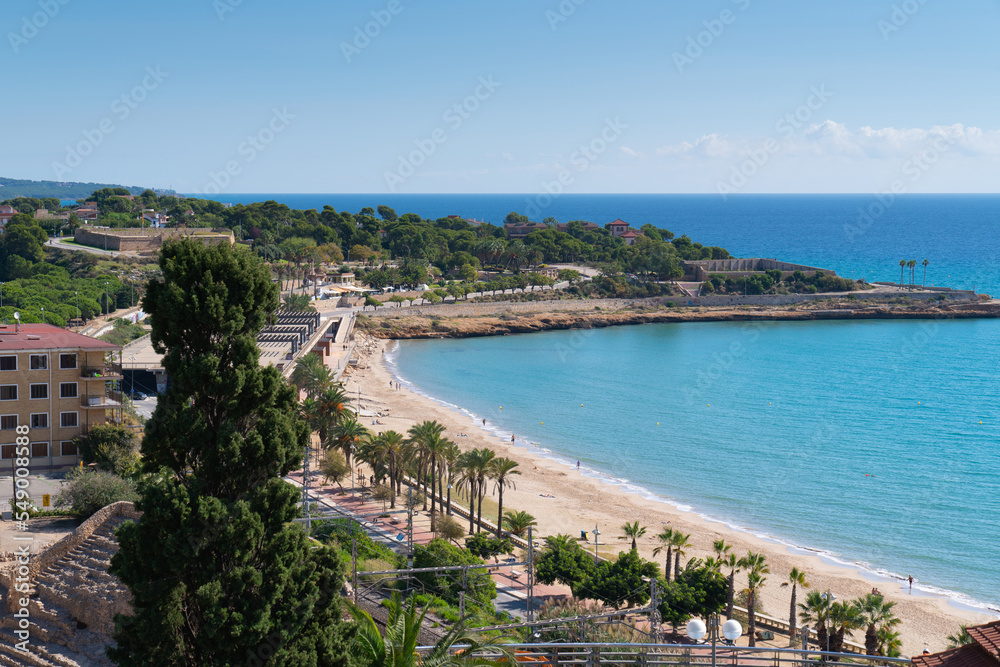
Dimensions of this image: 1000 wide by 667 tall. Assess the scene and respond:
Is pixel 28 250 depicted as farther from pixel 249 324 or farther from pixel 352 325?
pixel 249 324

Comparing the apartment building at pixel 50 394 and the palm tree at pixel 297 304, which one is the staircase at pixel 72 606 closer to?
the apartment building at pixel 50 394

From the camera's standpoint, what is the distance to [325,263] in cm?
10856

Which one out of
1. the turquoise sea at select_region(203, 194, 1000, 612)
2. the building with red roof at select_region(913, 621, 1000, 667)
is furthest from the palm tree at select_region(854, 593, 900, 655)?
the building with red roof at select_region(913, 621, 1000, 667)

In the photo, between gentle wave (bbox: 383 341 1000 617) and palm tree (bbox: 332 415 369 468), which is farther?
palm tree (bbox: 332 415 369 468)

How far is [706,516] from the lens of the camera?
36.2 metres

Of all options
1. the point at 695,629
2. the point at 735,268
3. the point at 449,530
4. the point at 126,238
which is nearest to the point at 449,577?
the point at 449,530

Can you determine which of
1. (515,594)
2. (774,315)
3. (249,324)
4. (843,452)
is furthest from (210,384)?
(774,315)

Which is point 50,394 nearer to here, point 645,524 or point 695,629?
point 645,524

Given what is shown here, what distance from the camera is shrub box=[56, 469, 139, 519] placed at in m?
24.8

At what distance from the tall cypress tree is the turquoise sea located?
84.4 feet

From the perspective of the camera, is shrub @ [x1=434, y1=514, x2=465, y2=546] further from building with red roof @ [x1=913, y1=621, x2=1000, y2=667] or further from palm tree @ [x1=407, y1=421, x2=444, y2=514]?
building with red roof @ [x1=913, y1=621, x2=1000, y2=667]

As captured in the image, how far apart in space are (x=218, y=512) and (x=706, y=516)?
28851 mm

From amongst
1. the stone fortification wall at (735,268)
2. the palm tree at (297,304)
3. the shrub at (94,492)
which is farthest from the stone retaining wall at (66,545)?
the stone fortification wall at (735,268)

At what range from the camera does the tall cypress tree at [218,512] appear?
10828 millimetres
